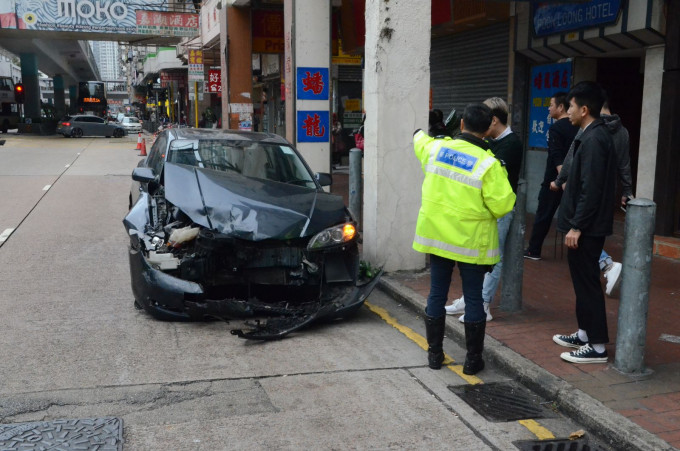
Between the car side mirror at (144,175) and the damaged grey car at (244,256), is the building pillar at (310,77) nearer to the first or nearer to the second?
the car side mirror at (144,175)

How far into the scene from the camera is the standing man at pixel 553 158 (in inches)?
304

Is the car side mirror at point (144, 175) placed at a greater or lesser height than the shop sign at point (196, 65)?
lesser

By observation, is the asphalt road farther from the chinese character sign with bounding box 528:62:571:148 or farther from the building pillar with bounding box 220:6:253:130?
the building pillar with bounding box 220:6:253:130

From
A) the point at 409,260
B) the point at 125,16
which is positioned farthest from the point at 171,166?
the point at 125,16

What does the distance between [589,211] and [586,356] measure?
105 centimetres

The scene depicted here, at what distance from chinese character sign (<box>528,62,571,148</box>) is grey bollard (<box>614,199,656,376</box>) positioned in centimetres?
657

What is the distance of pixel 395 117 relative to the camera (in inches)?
297

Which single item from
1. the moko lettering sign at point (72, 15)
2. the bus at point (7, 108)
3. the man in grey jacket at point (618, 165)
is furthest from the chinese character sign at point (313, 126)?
the bus at point (7, 108)

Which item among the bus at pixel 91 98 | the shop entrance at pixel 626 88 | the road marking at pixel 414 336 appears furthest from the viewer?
the bus at pixel 91 98

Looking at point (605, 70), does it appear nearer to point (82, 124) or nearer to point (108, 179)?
point (108, 179)

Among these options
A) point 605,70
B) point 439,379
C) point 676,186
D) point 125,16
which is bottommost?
point 439,379

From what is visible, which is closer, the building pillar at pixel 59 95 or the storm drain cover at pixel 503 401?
the storm drain cover at pixel 503 401

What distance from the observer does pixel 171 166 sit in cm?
659

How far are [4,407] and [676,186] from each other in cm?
739
